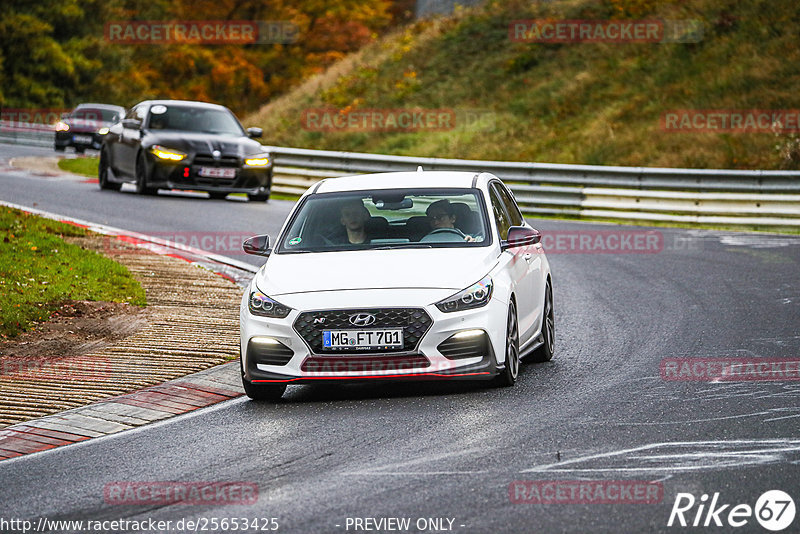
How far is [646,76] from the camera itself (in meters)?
34.9

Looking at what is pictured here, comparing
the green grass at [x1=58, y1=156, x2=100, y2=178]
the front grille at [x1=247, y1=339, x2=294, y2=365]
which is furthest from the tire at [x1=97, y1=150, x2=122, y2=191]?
the front grille at [x1=247, y1=339, x2=294, y2=365]

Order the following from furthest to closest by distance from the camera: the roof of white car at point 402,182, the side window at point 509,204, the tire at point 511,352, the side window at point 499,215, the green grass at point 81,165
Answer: the green grass at point 81,165 → the side window at point 509,204 → the roof of white car at point 402,182 → the side window at point 499,215 → the tire at point 511,352

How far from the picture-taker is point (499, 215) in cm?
1040

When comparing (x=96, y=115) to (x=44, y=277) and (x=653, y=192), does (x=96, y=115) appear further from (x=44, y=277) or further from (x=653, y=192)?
(x=44, y=277)

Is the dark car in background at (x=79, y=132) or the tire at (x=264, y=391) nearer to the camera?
the tire at (x=264, y=391)

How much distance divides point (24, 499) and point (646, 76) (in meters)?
30.2

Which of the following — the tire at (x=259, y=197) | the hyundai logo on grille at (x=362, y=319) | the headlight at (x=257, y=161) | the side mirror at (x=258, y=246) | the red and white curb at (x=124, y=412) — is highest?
the side mirror at (x=258, y=246)

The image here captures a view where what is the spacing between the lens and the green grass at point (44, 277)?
474 inches

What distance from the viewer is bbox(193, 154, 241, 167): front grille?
23.6 metres

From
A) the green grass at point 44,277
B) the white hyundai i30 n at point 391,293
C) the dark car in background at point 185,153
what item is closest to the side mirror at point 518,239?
the white hyundai i30 n at point 391,293

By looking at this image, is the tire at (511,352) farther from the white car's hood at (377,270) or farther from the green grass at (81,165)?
the green grass at (81,165)

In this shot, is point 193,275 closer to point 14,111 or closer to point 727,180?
point 727,180

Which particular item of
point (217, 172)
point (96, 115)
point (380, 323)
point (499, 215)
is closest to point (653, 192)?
point (217, 172)

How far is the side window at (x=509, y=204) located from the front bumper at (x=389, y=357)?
2.05 meters
